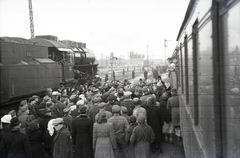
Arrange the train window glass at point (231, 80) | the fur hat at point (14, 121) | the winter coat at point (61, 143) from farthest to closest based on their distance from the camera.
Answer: the winter coat at point (61, 143) < the fur hat at point (14, 121) < the train window glass at point (231, 80)

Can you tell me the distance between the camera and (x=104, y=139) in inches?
174

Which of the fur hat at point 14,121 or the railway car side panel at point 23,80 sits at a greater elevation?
the railway car side panel at point 23,80

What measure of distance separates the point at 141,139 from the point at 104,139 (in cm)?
63

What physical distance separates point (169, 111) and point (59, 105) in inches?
109

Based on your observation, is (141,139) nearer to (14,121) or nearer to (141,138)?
(141,138)

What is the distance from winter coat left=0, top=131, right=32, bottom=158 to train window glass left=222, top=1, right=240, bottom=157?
3031 mm

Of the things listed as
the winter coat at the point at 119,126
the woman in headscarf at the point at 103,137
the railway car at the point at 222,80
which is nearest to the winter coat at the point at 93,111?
the winter coat at the point at 119,126

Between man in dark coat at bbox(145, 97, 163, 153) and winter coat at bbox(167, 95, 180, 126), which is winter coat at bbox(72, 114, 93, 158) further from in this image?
winter coat at bbox(167, 95, 180, 126)

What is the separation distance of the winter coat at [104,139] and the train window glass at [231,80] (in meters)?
2.71

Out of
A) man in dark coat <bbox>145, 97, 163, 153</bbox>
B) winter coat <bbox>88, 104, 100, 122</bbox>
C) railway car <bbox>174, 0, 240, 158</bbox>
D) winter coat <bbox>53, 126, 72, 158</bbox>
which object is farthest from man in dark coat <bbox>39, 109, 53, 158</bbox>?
railway car <bbox>174, 0, 240, 158</bbox>

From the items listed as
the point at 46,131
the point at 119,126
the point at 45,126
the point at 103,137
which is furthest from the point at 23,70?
the point at 103,137

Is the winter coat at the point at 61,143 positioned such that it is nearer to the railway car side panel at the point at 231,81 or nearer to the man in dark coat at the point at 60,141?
the man in dark coat at the point at 60,141

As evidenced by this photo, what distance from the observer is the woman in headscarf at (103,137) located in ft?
14.4

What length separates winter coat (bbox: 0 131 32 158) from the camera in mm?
3891
